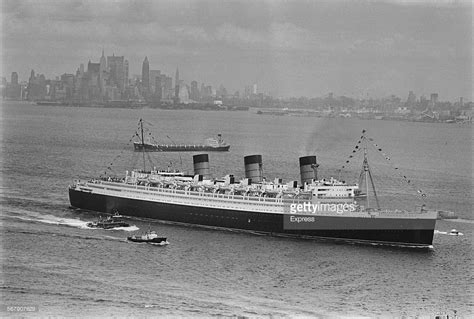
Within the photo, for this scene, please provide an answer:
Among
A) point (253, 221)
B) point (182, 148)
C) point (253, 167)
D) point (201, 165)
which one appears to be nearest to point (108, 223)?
point (253, 221)

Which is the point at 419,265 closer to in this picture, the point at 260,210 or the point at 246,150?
the point at 260,210

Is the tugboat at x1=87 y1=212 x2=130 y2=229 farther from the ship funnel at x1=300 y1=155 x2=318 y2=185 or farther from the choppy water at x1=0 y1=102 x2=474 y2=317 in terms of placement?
the ship funnel at x1=300 y1=155 x2=318 y2=185

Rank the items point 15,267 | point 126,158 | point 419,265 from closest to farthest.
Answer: point 15,267, point 419,265, point 126,158

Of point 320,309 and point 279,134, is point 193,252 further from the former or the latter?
point 279,134

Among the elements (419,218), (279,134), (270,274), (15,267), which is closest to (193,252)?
(270,274)

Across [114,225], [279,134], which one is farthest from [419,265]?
[279,134]

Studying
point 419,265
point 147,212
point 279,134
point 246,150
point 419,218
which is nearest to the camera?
point 419,265

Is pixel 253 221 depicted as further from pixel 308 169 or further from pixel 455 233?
pixel 455 233

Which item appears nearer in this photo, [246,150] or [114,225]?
[114,225]
